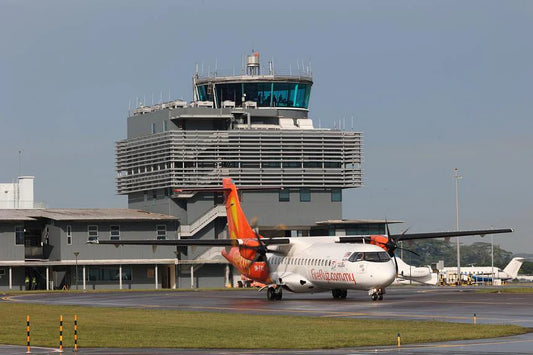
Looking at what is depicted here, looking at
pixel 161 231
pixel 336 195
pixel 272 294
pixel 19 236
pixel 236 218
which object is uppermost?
pixel 336 195

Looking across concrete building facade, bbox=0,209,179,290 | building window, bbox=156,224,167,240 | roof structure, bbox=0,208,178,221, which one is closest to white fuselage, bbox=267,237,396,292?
concrete building facade, bbox=0,209,179,290

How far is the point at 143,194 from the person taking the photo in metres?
119

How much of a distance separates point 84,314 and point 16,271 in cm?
5844

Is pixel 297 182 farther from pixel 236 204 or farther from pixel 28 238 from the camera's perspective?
pixel 236 204

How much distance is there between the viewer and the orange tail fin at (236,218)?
66.2 meters

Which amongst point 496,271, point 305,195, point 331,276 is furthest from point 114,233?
point 331,276

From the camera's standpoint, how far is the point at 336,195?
11688 centimetres

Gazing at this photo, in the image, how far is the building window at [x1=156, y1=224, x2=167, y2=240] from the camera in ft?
361

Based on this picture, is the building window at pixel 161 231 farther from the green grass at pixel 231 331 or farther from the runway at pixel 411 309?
the green grass at pixel 231 331

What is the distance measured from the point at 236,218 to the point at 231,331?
96.7 ft

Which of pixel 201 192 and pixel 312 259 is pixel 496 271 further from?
pixel 312 259

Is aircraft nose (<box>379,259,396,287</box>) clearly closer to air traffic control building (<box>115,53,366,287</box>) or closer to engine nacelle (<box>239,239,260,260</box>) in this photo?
engine nacelle (<box>239,239,260,260</box>)

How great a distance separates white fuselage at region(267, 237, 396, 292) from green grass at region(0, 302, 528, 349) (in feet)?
32.5

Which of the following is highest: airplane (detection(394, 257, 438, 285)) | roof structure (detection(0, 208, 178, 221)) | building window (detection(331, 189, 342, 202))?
building window (detection(331, 189, 342, 202))
